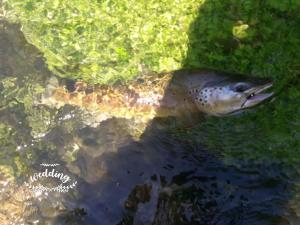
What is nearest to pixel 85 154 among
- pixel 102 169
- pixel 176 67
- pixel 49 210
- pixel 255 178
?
pixel 102 169

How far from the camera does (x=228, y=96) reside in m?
3.85

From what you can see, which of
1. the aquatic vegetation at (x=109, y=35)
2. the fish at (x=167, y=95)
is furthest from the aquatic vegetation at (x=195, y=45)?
the fish at (x=167, y=95)

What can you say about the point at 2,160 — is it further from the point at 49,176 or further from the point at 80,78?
the point at 80,78

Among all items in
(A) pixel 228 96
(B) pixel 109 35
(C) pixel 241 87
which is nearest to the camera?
(C) pixel 241 87

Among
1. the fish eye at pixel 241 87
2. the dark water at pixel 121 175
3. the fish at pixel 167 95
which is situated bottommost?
the dark water at pixel 121 175

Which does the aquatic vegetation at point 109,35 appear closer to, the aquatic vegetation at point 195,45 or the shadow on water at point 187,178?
the aquatic vegetation at point 195,45

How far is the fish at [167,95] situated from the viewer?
151 inches

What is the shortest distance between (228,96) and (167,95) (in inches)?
26.7

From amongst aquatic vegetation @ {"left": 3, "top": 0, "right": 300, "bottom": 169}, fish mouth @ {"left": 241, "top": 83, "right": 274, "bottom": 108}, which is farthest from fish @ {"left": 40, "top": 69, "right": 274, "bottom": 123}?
aquatic vegetation @ {"left": 3, "top": 0, "right": 300, "bottom": 169}

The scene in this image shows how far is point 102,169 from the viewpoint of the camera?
14.0 ft

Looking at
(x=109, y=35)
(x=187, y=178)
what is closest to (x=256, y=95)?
(x=187, y=178)

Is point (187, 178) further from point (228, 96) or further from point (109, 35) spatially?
point (109, 35)

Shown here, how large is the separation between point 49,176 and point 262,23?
2.66m

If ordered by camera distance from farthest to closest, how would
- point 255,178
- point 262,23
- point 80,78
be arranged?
point 80,78
point 262,23
point 255,178
